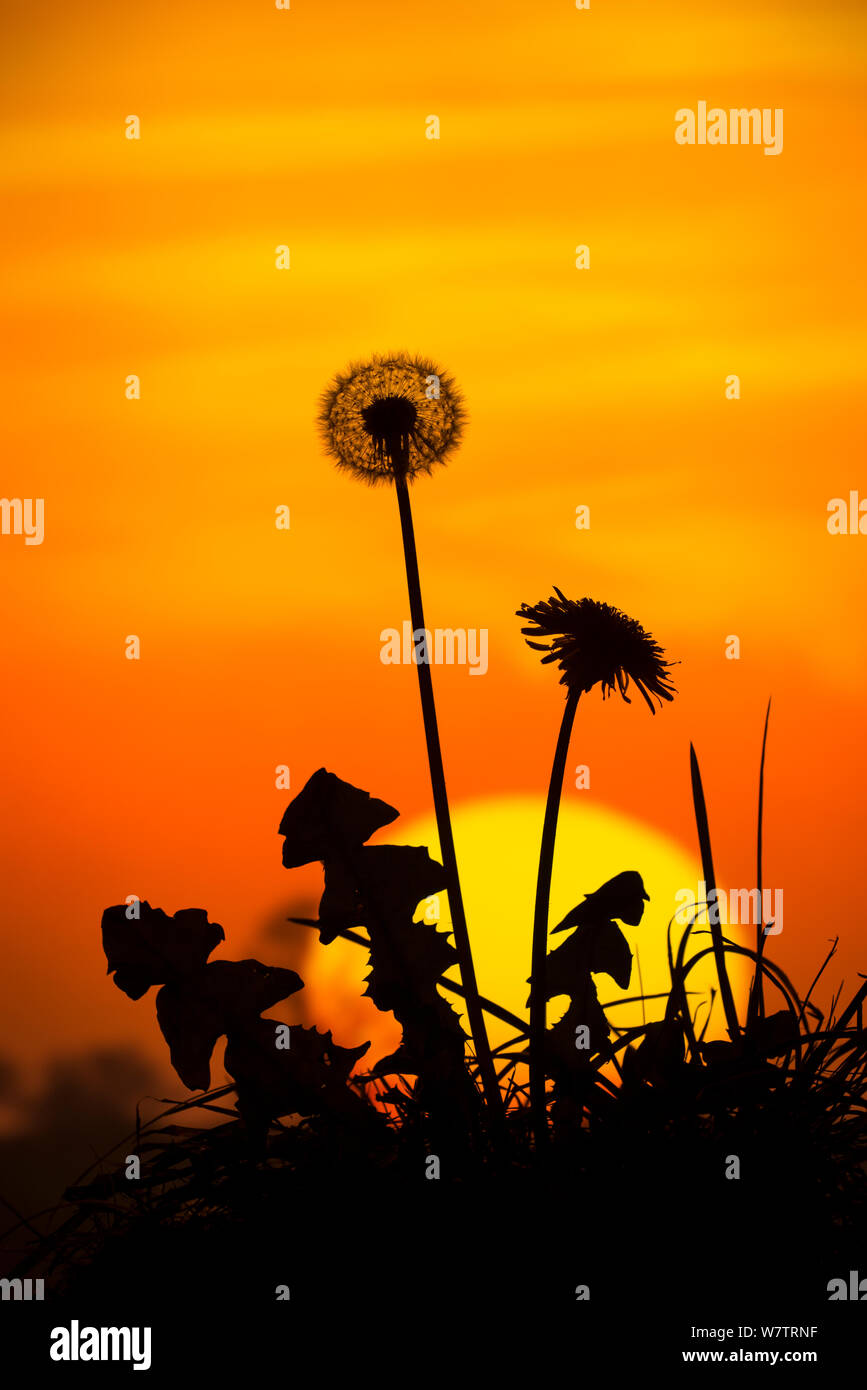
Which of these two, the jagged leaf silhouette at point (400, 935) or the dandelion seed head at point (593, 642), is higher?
the dandelion seed head at point (593, 642)

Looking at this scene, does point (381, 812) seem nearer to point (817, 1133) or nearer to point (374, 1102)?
point (374, 1102)

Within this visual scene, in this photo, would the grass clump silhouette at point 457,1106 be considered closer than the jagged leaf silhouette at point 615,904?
Yes

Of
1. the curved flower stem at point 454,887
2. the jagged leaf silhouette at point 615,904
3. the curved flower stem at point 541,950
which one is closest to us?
the curved flower stem at point 541,950

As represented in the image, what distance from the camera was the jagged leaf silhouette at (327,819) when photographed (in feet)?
11.8

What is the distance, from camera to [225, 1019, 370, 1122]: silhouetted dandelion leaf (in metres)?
3.35

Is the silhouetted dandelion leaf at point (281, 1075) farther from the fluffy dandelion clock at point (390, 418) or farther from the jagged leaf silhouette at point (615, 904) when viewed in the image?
the fluffy dandelion clock at point (390, 418)

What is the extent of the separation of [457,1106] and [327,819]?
0.90 meters

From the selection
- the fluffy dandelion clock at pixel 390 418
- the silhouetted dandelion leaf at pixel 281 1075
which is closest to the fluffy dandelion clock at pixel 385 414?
the fluffy dandelion clock at pixel 390 418

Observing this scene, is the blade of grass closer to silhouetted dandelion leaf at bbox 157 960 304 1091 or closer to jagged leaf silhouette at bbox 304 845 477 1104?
jagged leaf silhouette at bbox 304 845 477 1104

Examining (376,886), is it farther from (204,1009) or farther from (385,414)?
(385,414)

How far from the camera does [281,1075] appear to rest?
343 centimetres

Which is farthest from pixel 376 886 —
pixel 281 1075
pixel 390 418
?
pixel 390 418

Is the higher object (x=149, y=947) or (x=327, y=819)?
(x=327, y=819)
